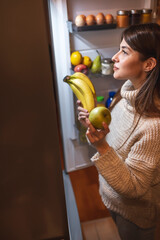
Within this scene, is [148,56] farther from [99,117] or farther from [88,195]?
[88,195]

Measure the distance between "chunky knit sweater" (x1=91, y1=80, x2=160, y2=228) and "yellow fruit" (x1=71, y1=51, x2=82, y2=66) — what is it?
2.30ft

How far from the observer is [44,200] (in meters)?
0.32

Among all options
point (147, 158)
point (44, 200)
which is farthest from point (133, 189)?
point (44, 200)

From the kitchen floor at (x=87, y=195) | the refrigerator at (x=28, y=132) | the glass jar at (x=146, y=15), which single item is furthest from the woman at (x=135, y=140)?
the glass jar at (x=146, y=15)

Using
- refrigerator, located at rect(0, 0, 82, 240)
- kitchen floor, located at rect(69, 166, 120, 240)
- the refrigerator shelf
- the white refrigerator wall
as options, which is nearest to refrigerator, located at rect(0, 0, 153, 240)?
refrigerator, located at rect(0, 0, 82, 240)

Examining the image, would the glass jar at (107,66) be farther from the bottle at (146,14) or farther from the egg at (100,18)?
the bottle at (146,14)

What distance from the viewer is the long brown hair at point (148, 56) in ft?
2.86

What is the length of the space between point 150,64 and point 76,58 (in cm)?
83

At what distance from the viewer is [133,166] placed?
2.77ft

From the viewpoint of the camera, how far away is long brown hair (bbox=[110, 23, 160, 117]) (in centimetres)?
87

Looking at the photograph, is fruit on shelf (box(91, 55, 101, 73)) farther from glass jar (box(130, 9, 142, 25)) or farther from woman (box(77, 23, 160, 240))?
woman (box(77, 23, 160, 240))

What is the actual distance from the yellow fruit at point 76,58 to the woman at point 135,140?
2.28 feet

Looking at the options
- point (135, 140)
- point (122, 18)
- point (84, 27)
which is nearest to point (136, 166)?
point (135, 140)

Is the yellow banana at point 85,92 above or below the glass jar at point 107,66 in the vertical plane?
above
